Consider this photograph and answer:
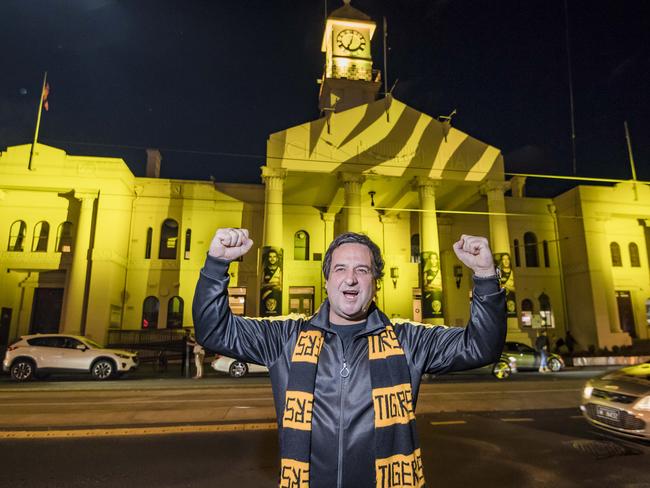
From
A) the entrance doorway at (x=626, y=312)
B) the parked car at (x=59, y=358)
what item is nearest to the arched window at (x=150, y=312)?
the parked car at (x=59, y=358)

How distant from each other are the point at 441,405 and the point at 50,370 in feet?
46.4

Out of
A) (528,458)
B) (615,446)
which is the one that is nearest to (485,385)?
(615,446)

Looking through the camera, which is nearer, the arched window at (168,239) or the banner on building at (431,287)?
the banner on building at (431,287)

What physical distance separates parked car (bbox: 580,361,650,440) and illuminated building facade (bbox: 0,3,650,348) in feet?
53.5

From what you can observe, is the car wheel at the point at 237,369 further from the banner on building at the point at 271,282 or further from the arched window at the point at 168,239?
the arched window at the point at 168,239

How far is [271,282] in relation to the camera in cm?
2261

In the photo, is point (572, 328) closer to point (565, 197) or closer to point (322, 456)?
point (565, 197)

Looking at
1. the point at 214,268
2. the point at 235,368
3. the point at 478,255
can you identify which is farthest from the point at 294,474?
the point at 235,368

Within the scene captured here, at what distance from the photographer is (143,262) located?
2583cm

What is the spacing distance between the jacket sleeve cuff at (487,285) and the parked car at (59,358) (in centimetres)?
1682

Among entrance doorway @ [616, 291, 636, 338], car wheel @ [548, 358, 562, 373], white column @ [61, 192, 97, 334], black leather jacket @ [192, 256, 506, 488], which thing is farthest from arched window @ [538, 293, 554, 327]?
black leather jacket @ [192, 256, 506, 488]

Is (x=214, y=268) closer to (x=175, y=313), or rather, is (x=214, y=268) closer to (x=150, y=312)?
(x=175, y=313)

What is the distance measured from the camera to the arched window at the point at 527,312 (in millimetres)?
28616

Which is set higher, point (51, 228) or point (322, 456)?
point (51, 228)
